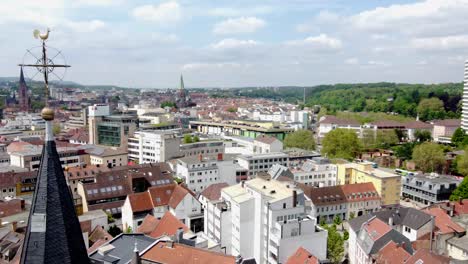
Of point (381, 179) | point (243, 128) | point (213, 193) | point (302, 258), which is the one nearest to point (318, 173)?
point (381, 179)

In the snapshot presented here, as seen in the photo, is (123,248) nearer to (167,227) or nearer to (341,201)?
(167,227)

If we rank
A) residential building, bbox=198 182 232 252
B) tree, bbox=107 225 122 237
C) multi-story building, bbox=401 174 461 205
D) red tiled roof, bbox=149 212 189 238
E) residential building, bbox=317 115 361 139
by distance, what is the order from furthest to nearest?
1. residential building, bbox=317 115 361 139
2. multi-story building, bbox=401 174 461 205
3. tree, bbox=107 225 122 237
4. residential building, bbox=198 182 232 252
5. red tiled roof, bbox=149 212 189 238

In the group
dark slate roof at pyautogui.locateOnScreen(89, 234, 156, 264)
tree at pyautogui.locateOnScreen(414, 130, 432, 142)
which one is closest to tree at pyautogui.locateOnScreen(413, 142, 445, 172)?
tree at pyautogui.locateOnScreen(414, 130, 432, 142)

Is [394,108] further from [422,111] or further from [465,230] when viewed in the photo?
[465,230]

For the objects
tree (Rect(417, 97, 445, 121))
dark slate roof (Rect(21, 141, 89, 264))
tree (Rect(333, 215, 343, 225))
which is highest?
dark slate roof (Rect(21, 141, 89, 264))

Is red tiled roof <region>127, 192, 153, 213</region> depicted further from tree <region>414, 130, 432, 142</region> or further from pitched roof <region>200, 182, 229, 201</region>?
tree <region>414, 130, 432, 142</region>

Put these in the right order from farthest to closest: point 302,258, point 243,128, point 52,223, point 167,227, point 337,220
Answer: point 243,128 < point 337,220 < point 167,227 < point 302,258 < point 52,223
